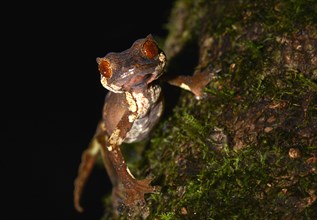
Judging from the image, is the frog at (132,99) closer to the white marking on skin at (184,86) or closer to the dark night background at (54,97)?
the white marking on skin at (184,86)

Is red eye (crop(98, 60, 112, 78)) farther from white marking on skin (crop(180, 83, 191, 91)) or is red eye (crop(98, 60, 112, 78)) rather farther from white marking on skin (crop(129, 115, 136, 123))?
white marking on skin (crop(180, 83, 191, 91))

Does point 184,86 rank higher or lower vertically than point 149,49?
lower

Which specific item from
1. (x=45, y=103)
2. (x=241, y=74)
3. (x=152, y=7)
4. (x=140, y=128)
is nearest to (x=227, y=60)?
(x=241, y=74)

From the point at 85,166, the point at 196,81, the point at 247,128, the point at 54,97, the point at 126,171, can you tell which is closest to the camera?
the point at 247,128

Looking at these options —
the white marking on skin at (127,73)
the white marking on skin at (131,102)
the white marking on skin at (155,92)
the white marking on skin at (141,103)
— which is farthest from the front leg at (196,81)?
the white marking on skin at (127,73)

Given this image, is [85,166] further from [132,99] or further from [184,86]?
[184,86]

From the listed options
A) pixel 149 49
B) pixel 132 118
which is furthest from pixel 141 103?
pixel 149 49

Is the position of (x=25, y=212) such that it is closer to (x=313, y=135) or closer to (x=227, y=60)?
(x=227, y=60)
